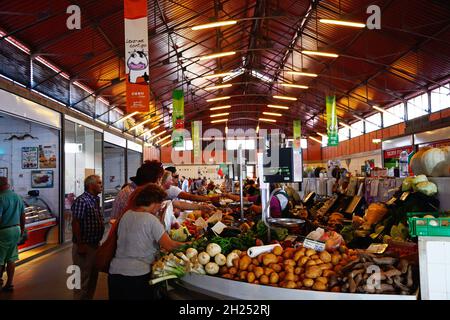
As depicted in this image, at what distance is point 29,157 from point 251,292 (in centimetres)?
815

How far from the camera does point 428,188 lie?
3121 millimetres

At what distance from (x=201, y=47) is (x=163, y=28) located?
9.86 ft

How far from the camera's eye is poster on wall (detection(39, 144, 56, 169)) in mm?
9031

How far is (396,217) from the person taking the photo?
3303mm

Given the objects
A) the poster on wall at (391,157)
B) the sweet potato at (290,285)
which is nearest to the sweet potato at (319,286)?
the sweet potato at (290,285)

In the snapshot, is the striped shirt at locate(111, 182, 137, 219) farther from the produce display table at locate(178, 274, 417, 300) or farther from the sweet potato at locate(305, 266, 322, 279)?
the sweet potato at locate(305, 266, 322, 279)

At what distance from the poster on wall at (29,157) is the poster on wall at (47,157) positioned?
11 centimetres

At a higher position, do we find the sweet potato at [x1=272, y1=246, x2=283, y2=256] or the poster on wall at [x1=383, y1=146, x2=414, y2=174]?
the poster on wall at [x1=383, y1=146, x2=414, y2=174]

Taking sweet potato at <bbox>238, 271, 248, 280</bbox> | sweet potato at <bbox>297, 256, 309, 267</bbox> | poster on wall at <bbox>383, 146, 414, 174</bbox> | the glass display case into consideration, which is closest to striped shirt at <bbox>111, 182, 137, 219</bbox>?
sweet potato at <bbox>238, 271, 248, 280</bbox>

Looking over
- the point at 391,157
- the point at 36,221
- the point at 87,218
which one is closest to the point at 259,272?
the point at 87,218

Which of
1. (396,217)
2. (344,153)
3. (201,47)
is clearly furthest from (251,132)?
(396,217)

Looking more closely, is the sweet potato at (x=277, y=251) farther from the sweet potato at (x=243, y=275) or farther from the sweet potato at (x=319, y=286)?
the sweet potato at (x=319, y=286)

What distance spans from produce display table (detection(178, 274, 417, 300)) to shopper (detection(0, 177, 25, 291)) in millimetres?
3732

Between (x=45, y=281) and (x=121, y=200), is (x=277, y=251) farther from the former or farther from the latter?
(x=45, y=281)
